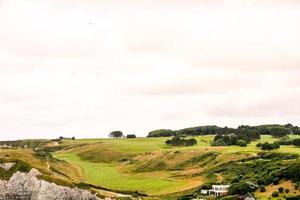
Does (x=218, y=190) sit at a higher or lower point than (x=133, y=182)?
lower

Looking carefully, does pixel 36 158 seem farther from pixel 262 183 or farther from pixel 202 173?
pixel 262 183

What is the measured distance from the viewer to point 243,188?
13888cm

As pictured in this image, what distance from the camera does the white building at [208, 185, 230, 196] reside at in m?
142

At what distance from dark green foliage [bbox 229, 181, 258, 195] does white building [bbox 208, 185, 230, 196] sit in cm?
227

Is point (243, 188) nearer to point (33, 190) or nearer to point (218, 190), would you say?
point (218, 190)

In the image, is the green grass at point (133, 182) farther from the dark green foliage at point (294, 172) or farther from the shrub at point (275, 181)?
the dark green foliage at point (294, 172)

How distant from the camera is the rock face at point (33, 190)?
415 ft

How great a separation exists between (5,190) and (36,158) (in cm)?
4887

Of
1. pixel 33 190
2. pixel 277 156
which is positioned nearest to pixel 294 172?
pixel 277 156

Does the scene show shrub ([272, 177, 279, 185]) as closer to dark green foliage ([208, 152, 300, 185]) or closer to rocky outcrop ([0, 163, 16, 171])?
dark green foliage ([208, 152, 300, 185])

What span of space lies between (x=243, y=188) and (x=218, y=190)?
760cm

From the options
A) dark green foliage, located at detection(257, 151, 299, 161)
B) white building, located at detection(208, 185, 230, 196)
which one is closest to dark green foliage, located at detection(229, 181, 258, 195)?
white building, located at detection(208, 185, 230, 196)

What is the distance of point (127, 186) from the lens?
559 feet

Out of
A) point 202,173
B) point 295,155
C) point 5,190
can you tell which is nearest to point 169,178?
point 202,173
